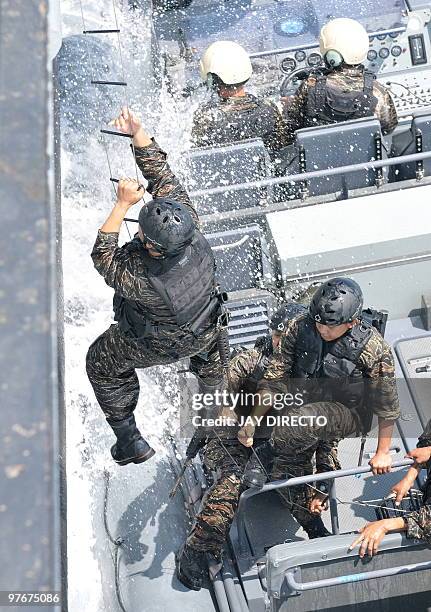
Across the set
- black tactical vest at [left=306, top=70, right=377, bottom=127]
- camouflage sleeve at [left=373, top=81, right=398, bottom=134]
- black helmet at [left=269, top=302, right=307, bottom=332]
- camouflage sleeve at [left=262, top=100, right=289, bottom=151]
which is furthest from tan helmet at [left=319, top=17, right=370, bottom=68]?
black helmet at [left=269, top=302, right=307, bottom=332]

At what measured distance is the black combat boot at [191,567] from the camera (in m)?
3.98

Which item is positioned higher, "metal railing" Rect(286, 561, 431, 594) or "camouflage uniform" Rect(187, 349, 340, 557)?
"camouflage uniform" Rect(187, 349, 340, 557)

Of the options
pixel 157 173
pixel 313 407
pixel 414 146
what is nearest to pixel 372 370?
pixel 313 407

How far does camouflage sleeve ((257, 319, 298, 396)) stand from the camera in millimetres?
3879

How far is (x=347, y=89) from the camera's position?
19.9 ft

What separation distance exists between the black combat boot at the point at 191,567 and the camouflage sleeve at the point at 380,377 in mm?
994

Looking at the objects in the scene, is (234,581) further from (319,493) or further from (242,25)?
(242,25)

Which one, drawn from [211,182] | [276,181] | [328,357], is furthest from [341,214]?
[328,357]

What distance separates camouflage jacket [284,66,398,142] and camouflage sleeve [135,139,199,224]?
2571 mm

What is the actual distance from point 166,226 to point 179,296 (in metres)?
0.30

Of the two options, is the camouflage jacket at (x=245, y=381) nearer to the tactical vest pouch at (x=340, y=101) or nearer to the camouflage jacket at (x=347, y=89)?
the tactical vest pouch at (x=340, y=101)

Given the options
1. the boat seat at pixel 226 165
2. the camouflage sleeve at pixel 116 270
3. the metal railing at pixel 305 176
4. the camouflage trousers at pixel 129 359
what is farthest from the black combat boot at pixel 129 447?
the boat seat at pixel 226 165

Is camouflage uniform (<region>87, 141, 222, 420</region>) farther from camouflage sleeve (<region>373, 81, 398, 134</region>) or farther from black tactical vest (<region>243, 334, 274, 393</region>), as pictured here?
camouflage sleeve (<region>373, 81, 398, 134</region>)

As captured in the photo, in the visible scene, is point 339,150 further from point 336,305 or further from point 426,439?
point 426,439
